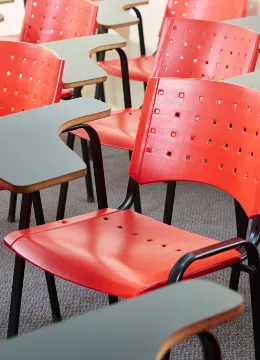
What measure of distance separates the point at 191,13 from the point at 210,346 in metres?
3.30

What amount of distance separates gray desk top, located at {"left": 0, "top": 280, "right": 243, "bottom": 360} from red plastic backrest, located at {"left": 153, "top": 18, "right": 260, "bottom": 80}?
2057 millimetres

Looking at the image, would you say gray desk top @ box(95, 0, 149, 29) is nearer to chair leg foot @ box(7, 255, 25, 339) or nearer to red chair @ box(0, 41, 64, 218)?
red chair @ box(0, 41, 64, 218)

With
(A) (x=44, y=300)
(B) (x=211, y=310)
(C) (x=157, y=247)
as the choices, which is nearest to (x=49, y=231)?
(C) (x=157, y=247)

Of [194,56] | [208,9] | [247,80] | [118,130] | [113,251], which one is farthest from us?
[208,9]

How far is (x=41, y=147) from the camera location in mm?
2168

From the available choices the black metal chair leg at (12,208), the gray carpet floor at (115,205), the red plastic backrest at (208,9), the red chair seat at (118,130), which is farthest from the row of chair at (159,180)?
the red plastic backrest at (208,9)

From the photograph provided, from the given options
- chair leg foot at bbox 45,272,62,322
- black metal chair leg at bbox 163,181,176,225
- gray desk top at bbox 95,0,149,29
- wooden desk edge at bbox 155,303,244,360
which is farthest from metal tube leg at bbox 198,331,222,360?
gray desk top at bbox 95,0,149,29

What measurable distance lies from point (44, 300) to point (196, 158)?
896 mm

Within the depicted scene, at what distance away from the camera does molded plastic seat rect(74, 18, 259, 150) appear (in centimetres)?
320

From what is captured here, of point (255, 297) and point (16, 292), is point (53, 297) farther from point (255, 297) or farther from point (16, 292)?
point (255, 297)

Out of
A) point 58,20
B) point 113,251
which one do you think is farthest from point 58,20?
point 113,251

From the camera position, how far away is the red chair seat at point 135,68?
4316 mm

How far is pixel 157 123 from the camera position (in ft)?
8.16

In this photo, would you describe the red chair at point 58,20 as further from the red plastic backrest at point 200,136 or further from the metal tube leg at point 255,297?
the metal tube leg at point 255,297
